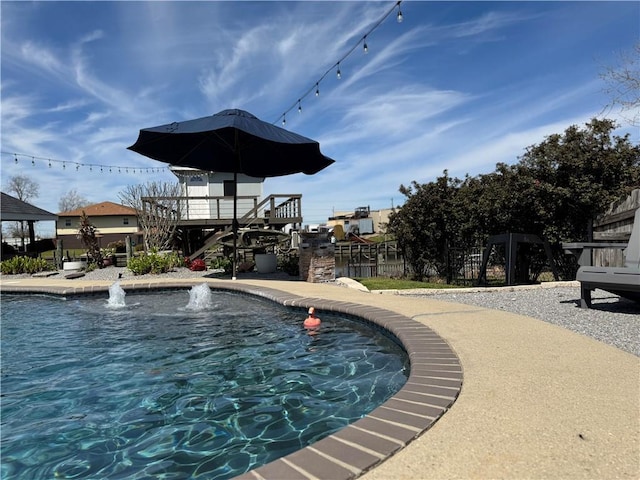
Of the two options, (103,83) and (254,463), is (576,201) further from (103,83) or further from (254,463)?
(103,83)

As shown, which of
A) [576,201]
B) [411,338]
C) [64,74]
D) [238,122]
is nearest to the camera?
[411,338]

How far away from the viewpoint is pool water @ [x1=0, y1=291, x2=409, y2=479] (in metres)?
2.34

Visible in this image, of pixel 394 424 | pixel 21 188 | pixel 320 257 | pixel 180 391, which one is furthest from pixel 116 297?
pixel 21 188

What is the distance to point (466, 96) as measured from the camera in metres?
13.3

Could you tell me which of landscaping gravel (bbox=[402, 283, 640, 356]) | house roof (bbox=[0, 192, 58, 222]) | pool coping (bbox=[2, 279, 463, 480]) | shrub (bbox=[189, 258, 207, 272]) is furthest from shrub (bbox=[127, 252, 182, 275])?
house roof (bbox=[0, 192, 58, 222])

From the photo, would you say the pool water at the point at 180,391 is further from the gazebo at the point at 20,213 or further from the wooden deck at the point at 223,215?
the gazebo at the point at 20,213

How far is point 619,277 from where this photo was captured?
449 centimetres

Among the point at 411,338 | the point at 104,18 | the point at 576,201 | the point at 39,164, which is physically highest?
the point at 104,18

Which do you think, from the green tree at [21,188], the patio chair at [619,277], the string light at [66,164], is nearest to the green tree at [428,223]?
the patio chair at [619,277]

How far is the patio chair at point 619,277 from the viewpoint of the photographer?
440cm

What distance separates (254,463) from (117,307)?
6235 millimetres

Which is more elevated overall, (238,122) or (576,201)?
(238,122)

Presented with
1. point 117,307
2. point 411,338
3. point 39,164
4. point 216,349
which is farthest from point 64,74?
point 411,338

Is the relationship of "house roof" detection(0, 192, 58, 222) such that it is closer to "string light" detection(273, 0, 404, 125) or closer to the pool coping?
"string light" detection(273, 0, 404, 125)
